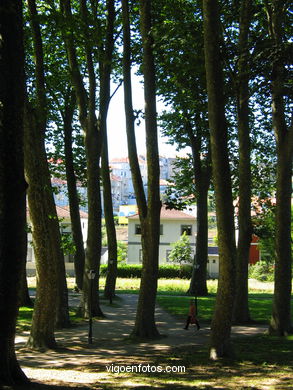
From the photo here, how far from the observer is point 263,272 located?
163 feet

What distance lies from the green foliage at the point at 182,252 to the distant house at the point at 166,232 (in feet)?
15.6

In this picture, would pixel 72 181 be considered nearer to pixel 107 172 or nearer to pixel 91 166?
pixel 107 172

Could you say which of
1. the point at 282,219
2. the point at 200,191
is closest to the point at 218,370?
the point at 282,219

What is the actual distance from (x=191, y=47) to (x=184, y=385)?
9244 millimetres

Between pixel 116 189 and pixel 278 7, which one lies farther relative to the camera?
pixel 116 189

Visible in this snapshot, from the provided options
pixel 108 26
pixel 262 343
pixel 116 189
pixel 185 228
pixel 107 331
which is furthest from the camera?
pixel 116 189

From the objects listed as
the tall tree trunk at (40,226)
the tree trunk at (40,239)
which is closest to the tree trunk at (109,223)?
the tall tree trunk at (40,226)

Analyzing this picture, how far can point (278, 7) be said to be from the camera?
41.7 ft

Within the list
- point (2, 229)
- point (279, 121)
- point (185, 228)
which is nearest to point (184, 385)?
point (2, 229)

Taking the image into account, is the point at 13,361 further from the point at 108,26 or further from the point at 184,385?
the point at 108,26

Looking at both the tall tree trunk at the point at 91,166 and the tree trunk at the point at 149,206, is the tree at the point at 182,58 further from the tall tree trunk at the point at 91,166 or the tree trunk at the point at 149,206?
the tall tree trunk at the point at 91,166

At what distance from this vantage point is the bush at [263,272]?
1893 inches

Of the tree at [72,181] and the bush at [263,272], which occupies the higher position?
the tree at [72,181]

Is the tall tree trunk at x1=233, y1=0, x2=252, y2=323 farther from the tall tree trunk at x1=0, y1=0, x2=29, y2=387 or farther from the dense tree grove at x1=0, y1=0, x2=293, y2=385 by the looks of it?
the tall tree trunk at x1=0, y1=0, x2=29, y2=387
